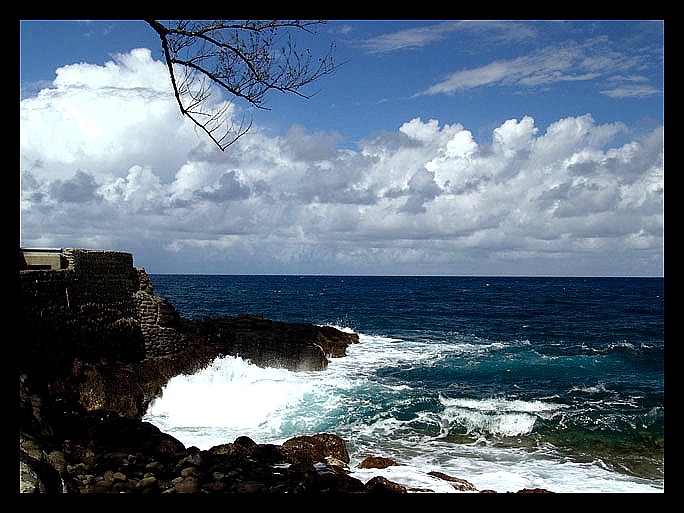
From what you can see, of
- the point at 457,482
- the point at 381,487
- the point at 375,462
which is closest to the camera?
the point at 381,487

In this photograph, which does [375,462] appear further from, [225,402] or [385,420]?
[225,402]

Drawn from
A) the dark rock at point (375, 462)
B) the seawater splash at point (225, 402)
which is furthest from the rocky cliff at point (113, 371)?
the dark rock at point (375, 462)

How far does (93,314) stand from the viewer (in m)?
13.5

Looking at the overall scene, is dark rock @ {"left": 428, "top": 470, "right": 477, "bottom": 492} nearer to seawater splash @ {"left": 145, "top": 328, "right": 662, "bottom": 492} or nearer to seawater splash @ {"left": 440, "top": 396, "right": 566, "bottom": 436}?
seawater splash @ {"left": 145, "top": 328, "right": 662, "bottom": 492}

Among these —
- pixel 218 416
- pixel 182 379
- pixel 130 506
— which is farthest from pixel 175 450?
pixel 182 379

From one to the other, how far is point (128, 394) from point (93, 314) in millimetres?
2231

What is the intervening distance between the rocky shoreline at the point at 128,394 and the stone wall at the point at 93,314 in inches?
1.1

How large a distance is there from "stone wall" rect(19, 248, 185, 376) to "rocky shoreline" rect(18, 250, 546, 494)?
0.03 m

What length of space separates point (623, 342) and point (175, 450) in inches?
1127

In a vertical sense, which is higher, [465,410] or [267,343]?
[267,343]

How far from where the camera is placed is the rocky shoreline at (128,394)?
18.8 ft

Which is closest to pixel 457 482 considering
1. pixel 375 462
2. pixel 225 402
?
pixel 375 462

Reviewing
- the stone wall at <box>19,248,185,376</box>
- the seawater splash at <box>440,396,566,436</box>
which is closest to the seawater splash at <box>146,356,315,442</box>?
the stone wall at <box>19,248,185,376</box>
